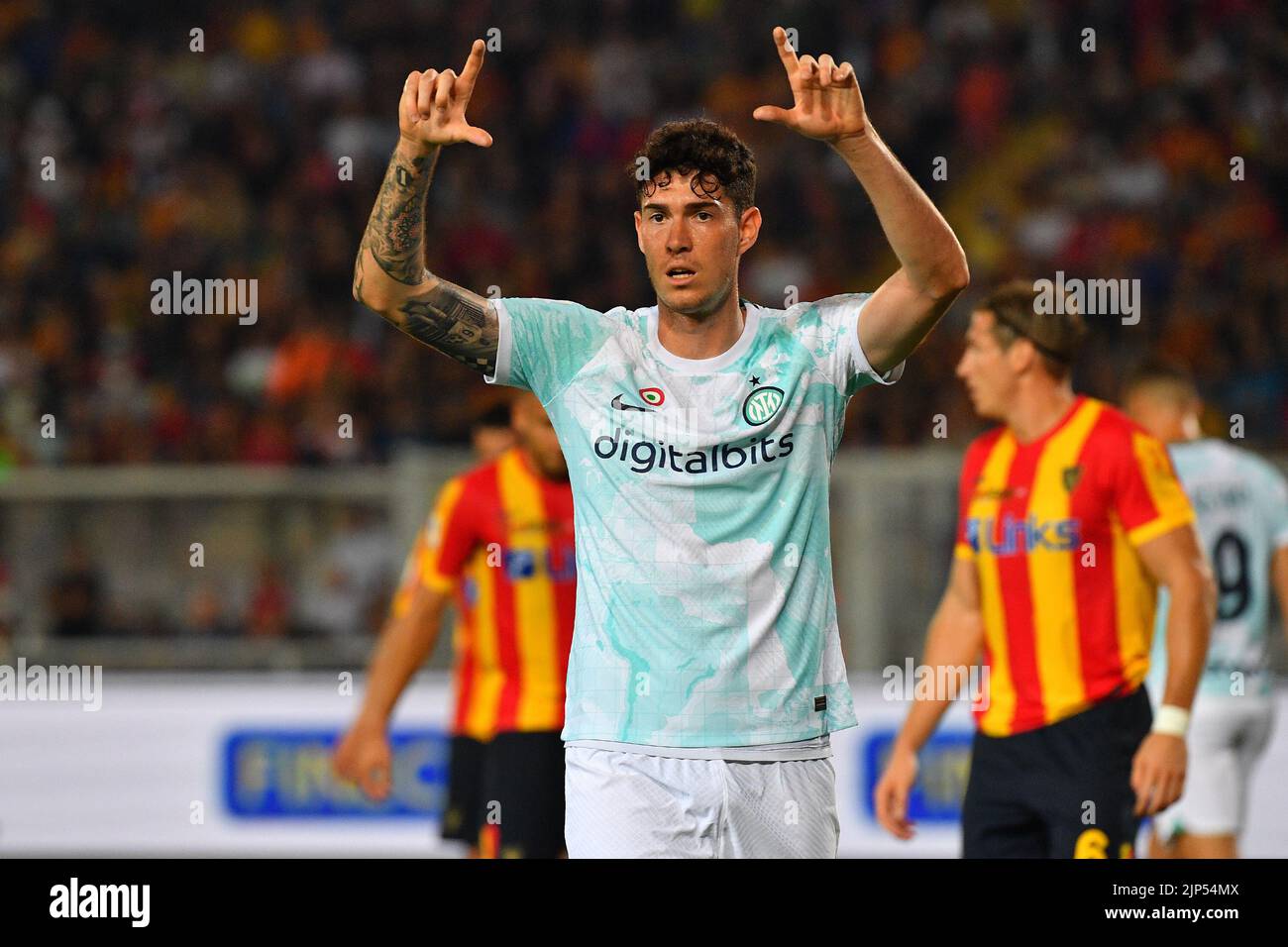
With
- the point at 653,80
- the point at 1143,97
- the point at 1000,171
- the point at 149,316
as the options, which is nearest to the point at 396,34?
the point at 653,80

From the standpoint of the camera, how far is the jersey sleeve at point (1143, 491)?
536cm

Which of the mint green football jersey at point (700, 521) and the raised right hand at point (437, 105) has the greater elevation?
the raised right hand at point (437, 105)

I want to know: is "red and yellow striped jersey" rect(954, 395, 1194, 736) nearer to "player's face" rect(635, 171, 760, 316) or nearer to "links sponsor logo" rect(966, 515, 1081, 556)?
"links sponsor logo" rect(966, 515, 1081, 556)

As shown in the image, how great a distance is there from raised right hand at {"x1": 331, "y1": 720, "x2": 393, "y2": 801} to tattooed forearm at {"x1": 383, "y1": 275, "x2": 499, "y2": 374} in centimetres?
334

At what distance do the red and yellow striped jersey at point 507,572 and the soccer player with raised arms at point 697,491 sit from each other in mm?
2981

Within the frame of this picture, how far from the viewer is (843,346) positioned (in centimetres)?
389

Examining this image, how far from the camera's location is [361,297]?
382 cm

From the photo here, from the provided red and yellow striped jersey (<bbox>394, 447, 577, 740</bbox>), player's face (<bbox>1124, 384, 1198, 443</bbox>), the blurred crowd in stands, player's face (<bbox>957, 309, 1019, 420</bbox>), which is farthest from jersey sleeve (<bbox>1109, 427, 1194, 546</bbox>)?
the blurred crowd in stands

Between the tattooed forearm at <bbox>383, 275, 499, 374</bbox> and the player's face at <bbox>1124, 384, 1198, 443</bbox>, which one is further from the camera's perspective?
the player's face at <bbox>1124, 384, 1198, 443</bbox>

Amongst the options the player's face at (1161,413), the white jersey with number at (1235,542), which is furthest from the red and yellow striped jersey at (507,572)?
the white jersey with number at (1235,542)

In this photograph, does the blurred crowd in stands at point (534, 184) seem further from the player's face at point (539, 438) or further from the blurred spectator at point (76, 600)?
the player's face at point (539, 438)

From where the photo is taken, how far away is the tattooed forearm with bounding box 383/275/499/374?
379 centimetres

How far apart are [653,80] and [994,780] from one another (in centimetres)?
1053
